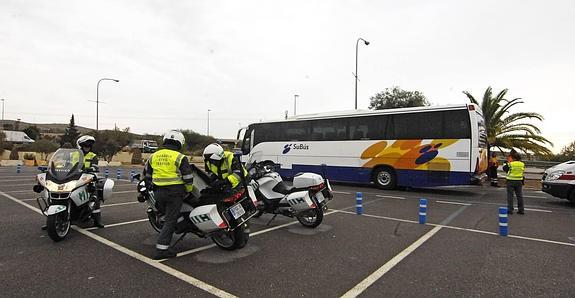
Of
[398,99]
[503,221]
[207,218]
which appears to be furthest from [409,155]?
[398,99]

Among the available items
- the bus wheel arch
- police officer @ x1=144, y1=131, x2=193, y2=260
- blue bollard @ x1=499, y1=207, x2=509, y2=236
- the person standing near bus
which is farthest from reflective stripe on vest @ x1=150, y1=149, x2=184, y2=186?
the person standing near bus

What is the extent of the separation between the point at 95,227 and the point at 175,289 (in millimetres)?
3612

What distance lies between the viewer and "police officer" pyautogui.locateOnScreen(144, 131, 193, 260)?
4.76m

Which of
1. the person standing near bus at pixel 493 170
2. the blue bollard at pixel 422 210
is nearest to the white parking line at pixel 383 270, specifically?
the blue bollard at pixel 422 210

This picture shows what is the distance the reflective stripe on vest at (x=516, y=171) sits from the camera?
28.9 ft

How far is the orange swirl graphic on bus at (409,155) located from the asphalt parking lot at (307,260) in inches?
188

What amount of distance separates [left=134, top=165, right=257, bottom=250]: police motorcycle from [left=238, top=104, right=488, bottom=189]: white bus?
5760 millimetres

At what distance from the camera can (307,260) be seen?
480 cm

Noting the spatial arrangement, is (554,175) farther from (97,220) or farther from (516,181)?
(97,220)

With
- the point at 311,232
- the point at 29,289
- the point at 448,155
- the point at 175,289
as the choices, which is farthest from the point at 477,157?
the point at 29,289

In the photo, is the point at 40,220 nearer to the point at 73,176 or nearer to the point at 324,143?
the point at 73,176

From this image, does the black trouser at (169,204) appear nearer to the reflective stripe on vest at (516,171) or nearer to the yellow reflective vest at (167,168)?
the yellow reflective vest at (167,168)

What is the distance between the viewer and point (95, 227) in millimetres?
6492

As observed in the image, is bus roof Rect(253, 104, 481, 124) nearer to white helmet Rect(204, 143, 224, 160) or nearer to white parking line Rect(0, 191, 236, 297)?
white helmet Rect(204, 143, 224, 160)
